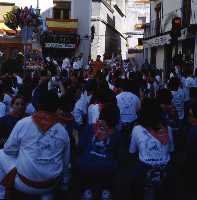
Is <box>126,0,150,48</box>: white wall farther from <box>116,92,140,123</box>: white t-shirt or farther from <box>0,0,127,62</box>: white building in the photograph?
<box>116,92,140,123</box>: white t-shirt

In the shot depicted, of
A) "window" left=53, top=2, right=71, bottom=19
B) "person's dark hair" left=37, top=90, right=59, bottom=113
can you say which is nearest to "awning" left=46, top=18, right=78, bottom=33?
"window" left=53, top=2, right=71, bottom=19

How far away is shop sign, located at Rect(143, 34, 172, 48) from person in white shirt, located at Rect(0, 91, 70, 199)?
76.6 feet

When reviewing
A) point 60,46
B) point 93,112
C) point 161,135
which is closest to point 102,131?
point 161,135

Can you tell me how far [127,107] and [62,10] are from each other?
3431cm

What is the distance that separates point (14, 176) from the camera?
5316mm

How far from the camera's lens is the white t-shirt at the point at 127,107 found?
9.73 m

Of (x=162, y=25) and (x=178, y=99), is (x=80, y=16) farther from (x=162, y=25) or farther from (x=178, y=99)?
(x=178, y=99)

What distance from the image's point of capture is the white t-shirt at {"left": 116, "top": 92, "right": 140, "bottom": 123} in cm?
973

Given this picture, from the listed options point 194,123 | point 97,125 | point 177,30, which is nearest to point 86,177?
point 97,125

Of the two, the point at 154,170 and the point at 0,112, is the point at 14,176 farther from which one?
the point at 0,112

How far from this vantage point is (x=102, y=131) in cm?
627

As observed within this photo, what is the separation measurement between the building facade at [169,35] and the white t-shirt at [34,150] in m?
12.1

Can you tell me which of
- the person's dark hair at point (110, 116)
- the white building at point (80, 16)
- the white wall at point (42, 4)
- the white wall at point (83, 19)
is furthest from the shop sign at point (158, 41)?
the person's dark hair at point (110, 116)

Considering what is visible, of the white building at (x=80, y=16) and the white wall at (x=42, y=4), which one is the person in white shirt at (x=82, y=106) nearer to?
the white building at (x=80, y=16)
